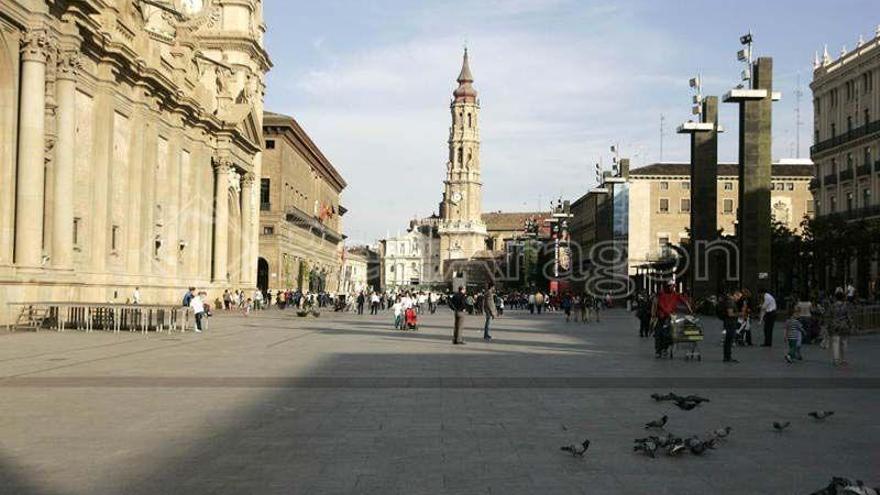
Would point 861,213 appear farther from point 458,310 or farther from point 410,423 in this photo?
point 410,423

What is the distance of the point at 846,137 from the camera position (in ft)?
256

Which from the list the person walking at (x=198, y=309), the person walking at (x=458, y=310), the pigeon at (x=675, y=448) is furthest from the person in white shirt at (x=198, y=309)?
the pigeon at (x=675, y=448)

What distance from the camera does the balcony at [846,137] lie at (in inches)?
2879

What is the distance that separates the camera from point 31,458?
9.23 metres

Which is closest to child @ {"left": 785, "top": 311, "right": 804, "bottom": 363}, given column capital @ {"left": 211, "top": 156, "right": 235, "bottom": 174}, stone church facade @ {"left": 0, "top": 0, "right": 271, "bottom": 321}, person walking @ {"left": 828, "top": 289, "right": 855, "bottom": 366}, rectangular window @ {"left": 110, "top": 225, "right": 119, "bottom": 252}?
person walking @ {"left": 828, "top": 289, "right": 855, "bottom": 366}

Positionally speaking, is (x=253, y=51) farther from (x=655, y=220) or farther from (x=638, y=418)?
(x=638, y=418)

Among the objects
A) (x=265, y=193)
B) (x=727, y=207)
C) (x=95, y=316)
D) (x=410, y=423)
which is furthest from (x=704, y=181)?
(x=727, y=207)

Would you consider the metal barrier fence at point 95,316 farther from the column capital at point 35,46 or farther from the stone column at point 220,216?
the stone column at point 220,216

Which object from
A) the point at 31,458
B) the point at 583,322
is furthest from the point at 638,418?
the point at 583,322

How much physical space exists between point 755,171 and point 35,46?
25466mm

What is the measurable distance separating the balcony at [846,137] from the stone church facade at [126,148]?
4463 cm

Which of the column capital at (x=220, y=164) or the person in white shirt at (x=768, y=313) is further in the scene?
the column capital at (x=220, y=164)

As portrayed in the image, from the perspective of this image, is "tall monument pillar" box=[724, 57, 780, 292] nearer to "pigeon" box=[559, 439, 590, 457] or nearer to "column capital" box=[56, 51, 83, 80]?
"column capital" box=[56, 51, 83, 80]

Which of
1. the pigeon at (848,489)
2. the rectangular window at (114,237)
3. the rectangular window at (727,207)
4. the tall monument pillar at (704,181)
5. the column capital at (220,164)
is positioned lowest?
the pigeon at (848,489)
